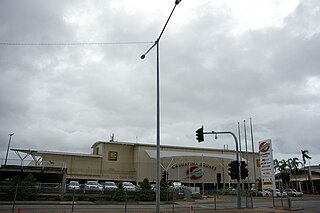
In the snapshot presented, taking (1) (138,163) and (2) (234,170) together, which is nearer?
(2) (234,170)

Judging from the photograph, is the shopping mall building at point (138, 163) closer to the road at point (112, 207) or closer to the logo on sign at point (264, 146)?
the logo on sign at point (264, 146)

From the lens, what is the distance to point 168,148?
70.6 m

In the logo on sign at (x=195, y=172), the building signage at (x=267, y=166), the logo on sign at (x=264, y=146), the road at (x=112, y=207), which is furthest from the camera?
the logo on sign at (x=195, y=172)

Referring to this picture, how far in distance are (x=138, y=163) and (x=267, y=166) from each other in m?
32.8

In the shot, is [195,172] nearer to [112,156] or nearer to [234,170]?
[112,156]

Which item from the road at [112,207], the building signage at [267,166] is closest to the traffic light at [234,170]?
the road at [112,207]

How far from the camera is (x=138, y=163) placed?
64.6 metres

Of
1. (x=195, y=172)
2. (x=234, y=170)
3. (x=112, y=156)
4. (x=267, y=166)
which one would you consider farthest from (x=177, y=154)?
(x=234, y=170)

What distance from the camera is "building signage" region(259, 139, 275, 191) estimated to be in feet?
116

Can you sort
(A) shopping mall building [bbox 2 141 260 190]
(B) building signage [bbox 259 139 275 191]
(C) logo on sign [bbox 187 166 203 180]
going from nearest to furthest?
(B) building signage [bbox 259 139 275 191], (A) shopping mall building [bbox 2 141 260 190], (C) logo on sign [bbox 187 166 203 180]

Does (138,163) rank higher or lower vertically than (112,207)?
higher

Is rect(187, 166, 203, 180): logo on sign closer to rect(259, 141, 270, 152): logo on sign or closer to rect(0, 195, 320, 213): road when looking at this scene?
rect(259, 141, 270, 152): logo on sign

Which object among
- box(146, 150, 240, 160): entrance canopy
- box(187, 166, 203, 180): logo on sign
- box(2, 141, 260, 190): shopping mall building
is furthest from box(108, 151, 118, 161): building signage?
box(187, 166, 203, 180): logo on sign

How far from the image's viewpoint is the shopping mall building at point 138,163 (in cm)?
6156
